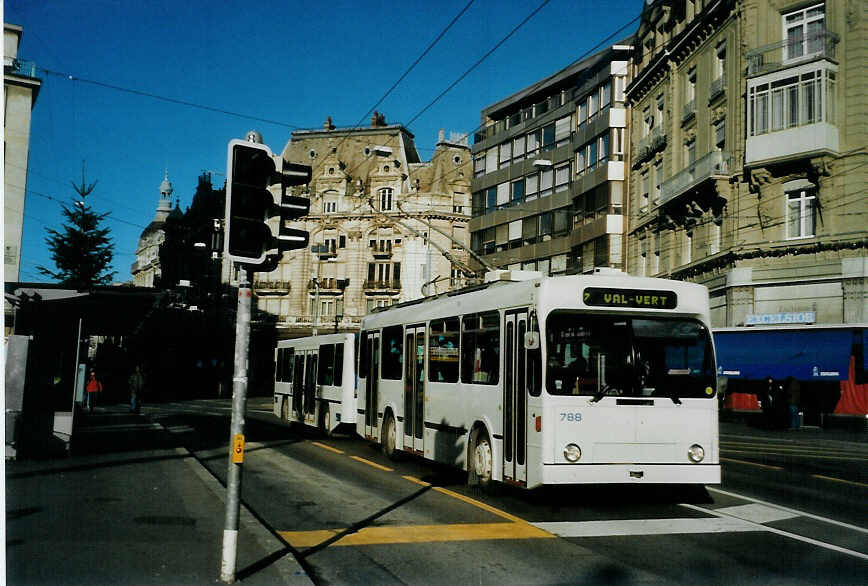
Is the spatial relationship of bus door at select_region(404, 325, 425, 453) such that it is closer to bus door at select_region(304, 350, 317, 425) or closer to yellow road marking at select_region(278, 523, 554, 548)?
yellow road marking at select_region(278, 523, 554, 548)

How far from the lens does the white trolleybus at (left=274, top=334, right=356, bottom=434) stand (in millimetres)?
20797

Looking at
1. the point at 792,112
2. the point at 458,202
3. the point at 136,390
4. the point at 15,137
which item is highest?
the point at 458,202

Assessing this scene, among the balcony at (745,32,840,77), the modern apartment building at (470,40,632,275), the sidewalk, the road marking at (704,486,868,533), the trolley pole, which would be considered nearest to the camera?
the trolley pole

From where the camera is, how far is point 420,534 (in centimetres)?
891

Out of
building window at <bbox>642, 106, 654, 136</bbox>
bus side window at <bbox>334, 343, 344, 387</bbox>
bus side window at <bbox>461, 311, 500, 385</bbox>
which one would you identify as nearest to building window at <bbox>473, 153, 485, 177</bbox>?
building window at <bbox>642, 106, 654, 136</bbox>

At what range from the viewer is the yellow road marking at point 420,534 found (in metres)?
8.59

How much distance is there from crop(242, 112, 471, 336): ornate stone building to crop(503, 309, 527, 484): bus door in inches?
2556

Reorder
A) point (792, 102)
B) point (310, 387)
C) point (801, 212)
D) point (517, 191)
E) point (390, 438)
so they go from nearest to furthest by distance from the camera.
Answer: point (390, 438), point (310, 387), point (792, 102), point (801, 212), point (517, 191)

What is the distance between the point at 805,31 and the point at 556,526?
87.7 ft

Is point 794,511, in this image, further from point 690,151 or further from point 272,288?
point 272,288

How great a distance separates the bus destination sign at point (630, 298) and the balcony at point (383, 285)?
67711 mm

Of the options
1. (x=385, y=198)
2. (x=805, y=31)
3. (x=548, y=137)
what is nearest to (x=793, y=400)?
(x=805, y=31)

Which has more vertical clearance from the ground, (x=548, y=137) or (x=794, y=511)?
(x=548, y=137)

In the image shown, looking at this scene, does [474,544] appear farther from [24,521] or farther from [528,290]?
[24,521]
